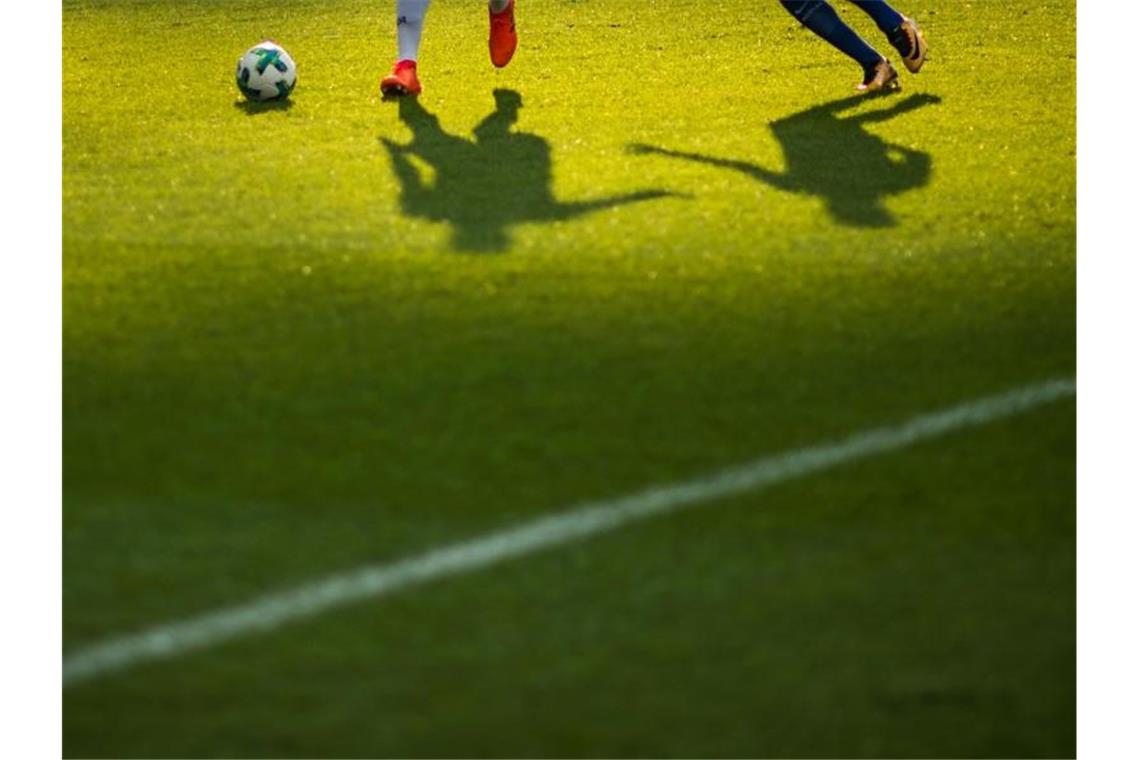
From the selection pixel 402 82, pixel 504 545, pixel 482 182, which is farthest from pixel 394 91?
pixel 504 545

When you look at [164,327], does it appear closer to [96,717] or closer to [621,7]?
[96,717]

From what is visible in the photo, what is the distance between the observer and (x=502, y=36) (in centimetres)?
856

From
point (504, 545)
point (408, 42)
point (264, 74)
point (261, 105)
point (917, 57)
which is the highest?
point (504, 545)

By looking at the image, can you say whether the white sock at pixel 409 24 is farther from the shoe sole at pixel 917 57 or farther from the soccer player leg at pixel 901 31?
the shoe sole at pixel 917 57

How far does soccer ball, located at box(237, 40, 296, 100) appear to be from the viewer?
802 centimetres

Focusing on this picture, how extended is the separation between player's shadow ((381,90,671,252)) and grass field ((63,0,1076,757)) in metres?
0.02

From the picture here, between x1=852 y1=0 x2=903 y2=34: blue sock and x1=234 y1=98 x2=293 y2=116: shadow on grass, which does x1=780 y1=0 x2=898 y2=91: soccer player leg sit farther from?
x1=234 y1=98 x2=293 y2=116: shadow on grass

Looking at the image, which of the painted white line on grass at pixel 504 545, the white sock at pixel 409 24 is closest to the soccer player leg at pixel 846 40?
the white sock at pixel 409 24

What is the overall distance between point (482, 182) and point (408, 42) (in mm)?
1711

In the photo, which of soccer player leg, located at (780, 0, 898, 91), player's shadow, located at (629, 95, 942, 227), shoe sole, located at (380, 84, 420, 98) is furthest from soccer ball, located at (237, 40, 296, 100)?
soccer player leg, located at (780, 0, 898, 91)

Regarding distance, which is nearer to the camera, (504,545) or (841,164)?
(504,545)

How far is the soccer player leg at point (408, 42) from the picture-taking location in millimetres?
8125

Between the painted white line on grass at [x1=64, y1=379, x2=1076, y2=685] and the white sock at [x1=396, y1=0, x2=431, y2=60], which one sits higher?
the painted white line on grass at [x1=64, y1=379, x2=1076, y2=685]

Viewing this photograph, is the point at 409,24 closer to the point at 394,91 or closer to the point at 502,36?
the point at 394,91
